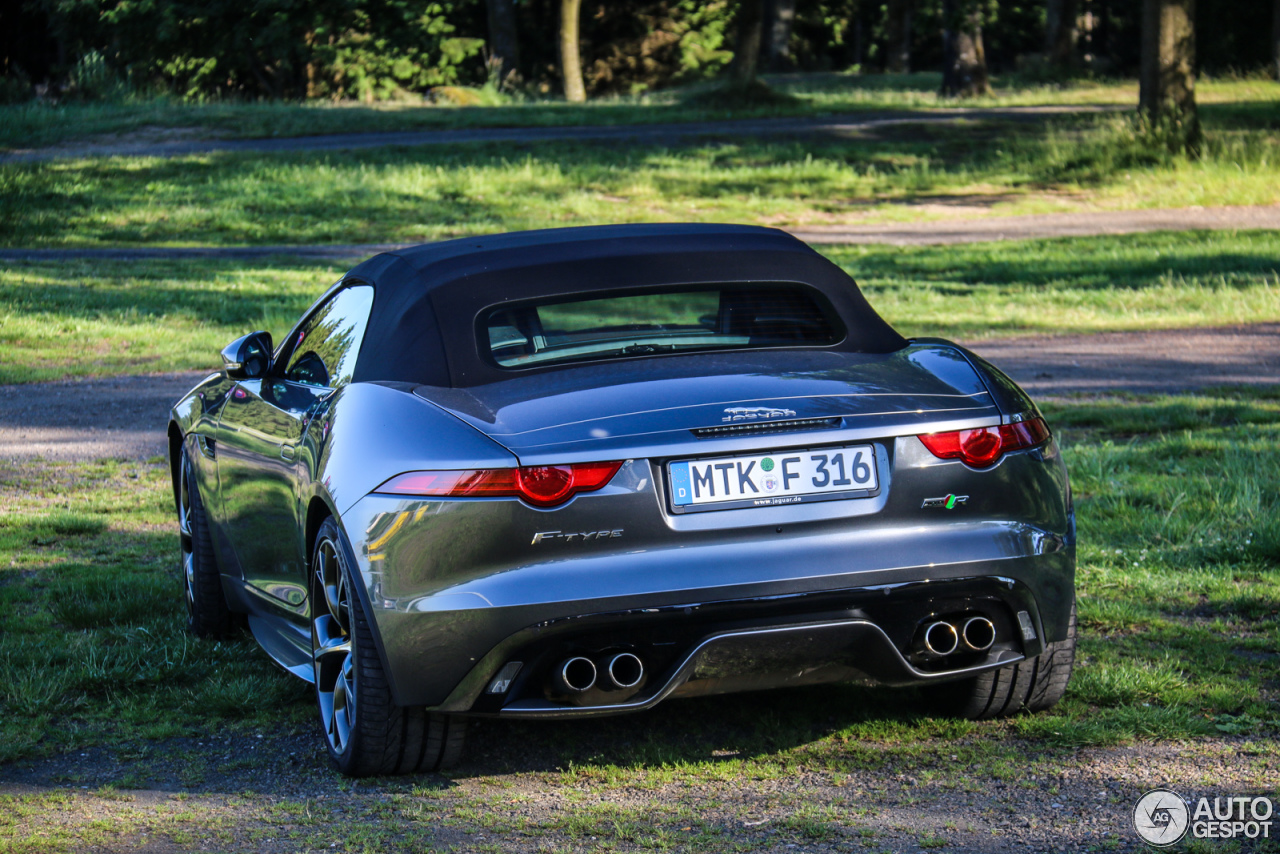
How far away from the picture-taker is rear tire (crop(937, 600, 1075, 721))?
4133mm

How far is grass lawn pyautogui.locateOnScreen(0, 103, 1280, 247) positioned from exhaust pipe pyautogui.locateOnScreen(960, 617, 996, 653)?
60.1ft

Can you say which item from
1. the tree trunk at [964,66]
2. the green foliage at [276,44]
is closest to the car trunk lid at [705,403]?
the tree trunk at [964,66]

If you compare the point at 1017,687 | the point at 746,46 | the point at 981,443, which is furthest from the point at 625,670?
the point at 746,46

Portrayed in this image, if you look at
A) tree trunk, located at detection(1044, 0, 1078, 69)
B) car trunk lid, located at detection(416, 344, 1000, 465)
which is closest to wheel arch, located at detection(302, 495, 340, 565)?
car trunk lid, located at detection(416, 344, 1000, 465)

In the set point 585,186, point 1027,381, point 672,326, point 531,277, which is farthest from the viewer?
point 585,186

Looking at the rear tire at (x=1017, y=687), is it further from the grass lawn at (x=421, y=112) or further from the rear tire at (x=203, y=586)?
the grass lawn at (x=421, y=112)

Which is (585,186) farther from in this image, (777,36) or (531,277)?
(777,36)

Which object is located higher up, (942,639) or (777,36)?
(777,36)

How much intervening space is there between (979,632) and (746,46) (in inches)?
1504

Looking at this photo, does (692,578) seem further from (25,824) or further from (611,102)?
(611,102)

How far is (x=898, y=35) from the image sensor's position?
6494 centimetres

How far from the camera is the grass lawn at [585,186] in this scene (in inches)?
878

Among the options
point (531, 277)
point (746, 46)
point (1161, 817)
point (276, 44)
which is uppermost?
point (276, 44)

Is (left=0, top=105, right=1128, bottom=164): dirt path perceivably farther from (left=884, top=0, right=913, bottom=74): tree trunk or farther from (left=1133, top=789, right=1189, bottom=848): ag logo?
(left=884, top=0, right=913, bottom=74): tree trunk
